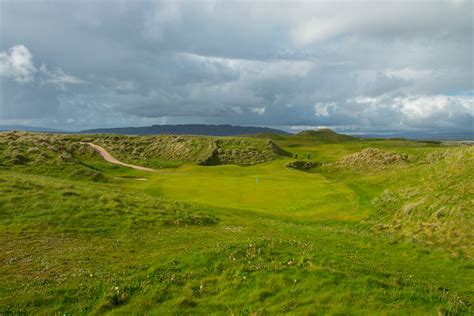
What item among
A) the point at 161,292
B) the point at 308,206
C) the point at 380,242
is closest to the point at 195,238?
the point at 161,292

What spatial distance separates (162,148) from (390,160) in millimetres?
73639

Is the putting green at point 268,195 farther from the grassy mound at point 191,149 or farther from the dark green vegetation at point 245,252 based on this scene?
the grassy mound at point 191,149

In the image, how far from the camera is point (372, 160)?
79.8m

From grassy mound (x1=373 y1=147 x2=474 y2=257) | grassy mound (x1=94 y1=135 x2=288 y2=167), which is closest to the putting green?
grassy mound (x1=373 y1=147 x2=474 y2=257)

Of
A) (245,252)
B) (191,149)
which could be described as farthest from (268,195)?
(191,149)

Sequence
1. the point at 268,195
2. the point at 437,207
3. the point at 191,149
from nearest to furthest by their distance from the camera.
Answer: the point at 437,207
the point at 268,195
the point at 191,149

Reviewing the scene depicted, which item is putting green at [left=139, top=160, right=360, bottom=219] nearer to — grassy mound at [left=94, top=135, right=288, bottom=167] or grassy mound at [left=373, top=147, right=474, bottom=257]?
grassy mound at [left=373, top=147, right=474, bottom=257]

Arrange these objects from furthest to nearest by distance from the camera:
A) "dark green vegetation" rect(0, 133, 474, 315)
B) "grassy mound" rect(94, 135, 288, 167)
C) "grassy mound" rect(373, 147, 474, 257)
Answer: "grassy mound" rect(94, 135, 288, 167), "grassy mound" rect(373, 147, 474, 257), "dark green vegetation" rect(0, 133, 474, 315)

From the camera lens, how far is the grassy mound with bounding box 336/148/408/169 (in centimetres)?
7588

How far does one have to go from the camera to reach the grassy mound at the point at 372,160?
75875 millimetres

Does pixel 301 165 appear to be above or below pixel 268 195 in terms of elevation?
below

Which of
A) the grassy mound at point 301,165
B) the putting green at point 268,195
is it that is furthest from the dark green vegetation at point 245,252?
the grassy mound at point 301,165

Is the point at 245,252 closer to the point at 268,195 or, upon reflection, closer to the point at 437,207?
the point at 437,207

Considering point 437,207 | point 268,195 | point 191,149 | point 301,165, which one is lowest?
point 301,165
